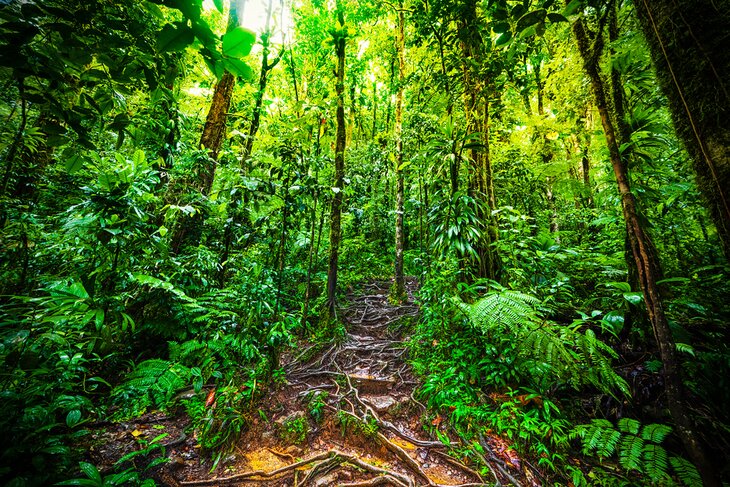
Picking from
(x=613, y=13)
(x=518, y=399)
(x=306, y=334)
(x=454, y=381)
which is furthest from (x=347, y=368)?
(x=613, y=13)

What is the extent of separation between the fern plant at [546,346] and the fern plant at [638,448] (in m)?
0.27

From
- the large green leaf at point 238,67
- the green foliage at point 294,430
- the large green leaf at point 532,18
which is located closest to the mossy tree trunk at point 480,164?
the large green leaf at point 532,18

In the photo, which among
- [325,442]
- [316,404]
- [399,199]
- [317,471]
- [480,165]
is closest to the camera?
[317,471]

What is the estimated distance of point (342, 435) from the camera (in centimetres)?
277

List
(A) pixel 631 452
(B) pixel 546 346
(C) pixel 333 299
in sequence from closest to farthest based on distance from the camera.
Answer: (A) pixel 631 452 < (B) pixel 546 346 < (C) pixel 333 299

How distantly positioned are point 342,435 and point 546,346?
2184mm

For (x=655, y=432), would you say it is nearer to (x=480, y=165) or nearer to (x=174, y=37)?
(x=480, y=165)

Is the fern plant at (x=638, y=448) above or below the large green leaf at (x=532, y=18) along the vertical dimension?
below

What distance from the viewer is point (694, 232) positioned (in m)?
3.90

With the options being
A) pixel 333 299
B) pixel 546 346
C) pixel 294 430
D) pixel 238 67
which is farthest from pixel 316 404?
pixel 238 67

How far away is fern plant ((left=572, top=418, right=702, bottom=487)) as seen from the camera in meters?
1.88

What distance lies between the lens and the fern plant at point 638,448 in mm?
1883

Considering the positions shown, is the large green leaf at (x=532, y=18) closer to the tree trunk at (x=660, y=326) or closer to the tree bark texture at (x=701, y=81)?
the tree bark texture at (x=701, y=81)

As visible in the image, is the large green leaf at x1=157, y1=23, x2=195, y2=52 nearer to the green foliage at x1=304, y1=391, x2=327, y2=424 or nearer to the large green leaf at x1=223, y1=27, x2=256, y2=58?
the large green leaf at x1=223, y1=27, x2=256, y2=58
